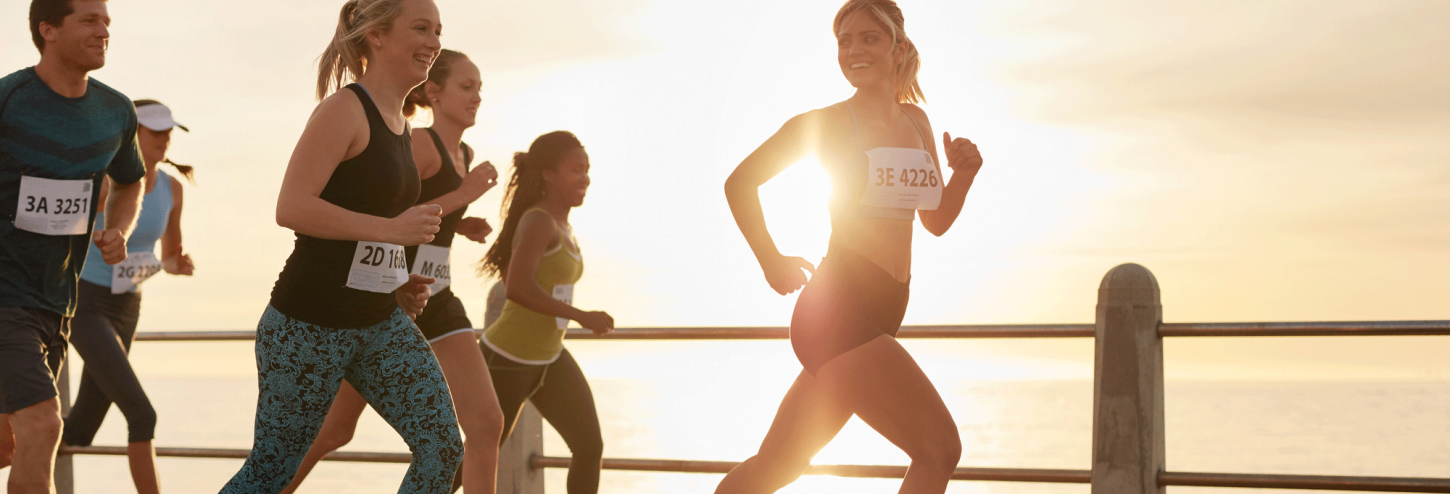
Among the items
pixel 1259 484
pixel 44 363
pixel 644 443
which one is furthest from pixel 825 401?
pixel 644 443

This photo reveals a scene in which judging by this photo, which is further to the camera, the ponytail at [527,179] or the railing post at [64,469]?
the railing post at [64,469]

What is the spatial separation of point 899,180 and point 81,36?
2509 millimetres

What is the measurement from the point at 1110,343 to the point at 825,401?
6.03 feet

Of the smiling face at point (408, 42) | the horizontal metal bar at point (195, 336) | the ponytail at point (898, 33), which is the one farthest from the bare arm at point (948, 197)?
the horizontal metal bar at point (195, 336)

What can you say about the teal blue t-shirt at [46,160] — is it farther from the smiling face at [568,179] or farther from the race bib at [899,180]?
the race bib at [899,180]

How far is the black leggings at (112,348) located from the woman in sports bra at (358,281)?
2.14 meters

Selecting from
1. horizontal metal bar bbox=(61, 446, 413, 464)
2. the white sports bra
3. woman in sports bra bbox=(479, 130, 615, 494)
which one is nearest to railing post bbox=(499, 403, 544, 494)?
horizontal metal bar bbox=(61, 446, 413, 464)

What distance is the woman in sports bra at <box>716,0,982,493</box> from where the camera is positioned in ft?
9.17

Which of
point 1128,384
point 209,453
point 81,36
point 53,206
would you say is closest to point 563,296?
point 53,206

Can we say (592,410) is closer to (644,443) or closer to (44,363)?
(44,363)

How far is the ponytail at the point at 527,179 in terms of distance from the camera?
4.67 m

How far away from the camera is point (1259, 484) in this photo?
4.25m

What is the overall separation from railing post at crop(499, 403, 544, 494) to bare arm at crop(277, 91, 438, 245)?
2772 mm

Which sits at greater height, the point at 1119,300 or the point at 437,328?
the point at 1119,300
